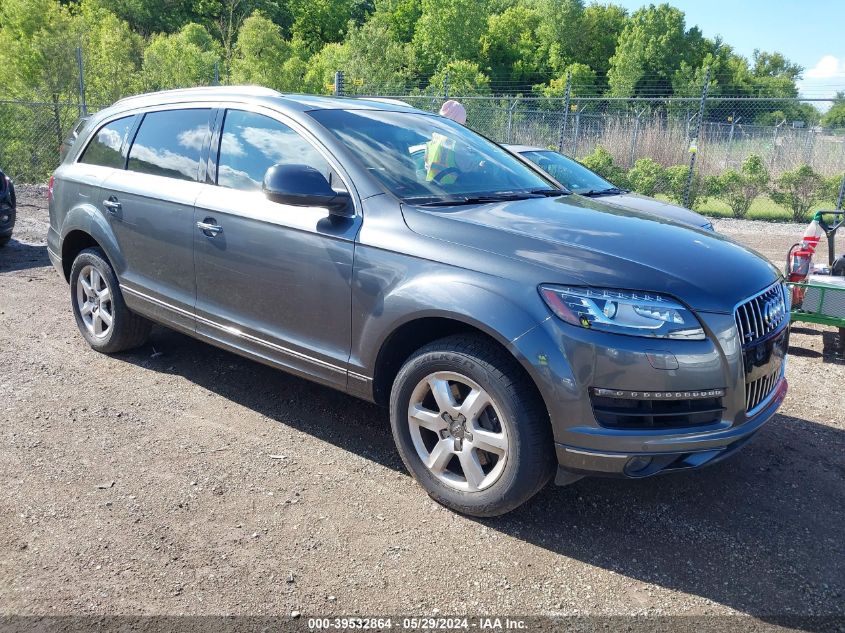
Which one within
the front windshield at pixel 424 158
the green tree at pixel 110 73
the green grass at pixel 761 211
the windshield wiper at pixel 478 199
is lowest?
the green grass at pixel 761 211

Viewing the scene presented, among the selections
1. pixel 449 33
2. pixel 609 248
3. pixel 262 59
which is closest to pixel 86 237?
pixel 609 248

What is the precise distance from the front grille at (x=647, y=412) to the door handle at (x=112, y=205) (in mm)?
3396

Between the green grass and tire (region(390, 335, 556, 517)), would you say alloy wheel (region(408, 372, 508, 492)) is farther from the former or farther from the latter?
the green grass

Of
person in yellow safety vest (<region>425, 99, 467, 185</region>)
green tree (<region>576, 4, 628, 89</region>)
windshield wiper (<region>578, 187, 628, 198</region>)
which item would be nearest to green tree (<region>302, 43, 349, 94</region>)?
windshield wiper (<region>578, 187, 628, 198</region>)

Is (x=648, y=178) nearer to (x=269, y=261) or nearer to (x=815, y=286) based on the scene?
(x=815, y=286)

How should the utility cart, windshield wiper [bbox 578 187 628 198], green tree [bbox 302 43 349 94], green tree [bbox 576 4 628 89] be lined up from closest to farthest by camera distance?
the utility cart → windshield wiper [bbox 578 187 628 198] → green tree [bbox 302 43 349 94] → green tree [bbox 576 4 628 89]

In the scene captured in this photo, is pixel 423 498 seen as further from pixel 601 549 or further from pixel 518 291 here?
pixel 518 291

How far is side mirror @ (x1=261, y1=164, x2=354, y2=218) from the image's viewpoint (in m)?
3.25

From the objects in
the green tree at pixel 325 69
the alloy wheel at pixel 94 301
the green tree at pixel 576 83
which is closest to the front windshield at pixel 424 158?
the alloy wheel at pixel 94 301

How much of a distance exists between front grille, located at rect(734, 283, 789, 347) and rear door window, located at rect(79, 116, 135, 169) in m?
3.94

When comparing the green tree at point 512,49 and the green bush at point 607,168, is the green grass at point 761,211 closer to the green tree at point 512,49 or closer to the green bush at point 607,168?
the green bush at point 607,168

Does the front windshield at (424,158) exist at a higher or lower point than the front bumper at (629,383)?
higher

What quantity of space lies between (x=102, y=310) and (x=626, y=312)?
384 centimetres

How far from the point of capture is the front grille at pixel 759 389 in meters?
2.90
